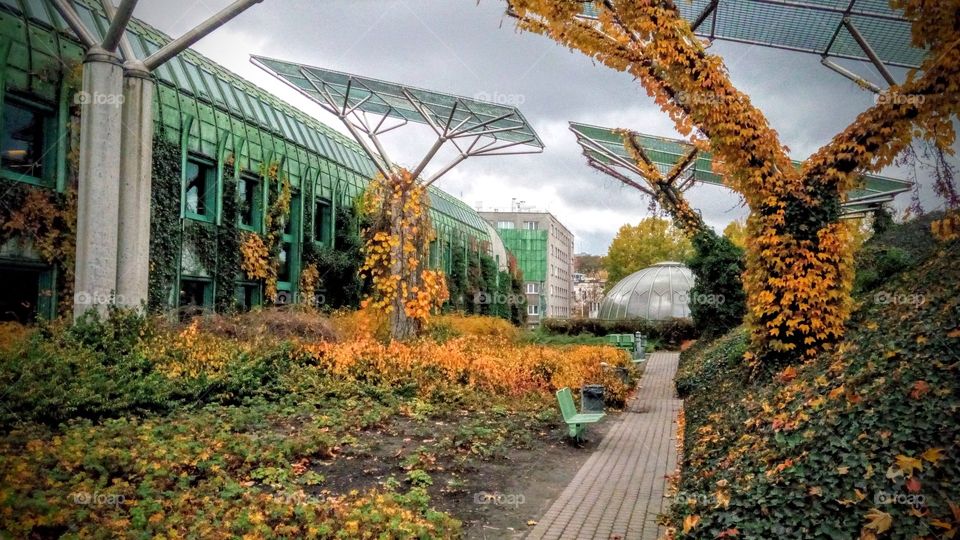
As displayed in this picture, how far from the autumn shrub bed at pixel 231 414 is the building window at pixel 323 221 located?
12.9 metres

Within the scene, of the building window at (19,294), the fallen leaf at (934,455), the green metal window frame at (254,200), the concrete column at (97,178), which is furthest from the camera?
the green metal window frame at (254,200)

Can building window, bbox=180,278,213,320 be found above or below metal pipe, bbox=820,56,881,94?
below

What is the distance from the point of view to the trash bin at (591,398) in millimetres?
12594

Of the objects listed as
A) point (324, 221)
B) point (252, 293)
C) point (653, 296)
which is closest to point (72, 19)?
point (252, 293)

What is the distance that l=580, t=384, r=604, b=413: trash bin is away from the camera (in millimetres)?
12594

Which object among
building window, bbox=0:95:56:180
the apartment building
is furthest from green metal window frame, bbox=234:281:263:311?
the apartment building

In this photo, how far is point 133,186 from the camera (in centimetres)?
1138

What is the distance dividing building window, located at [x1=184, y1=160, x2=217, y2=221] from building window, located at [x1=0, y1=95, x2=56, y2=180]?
5.75m

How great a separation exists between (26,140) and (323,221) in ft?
50.8

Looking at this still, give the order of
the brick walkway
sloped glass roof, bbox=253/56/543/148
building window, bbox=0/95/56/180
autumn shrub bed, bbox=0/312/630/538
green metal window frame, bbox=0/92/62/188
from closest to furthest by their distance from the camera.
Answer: autumn shrub bed, bbox=0/312/630/538
the brick walkway
building window, bbox=0/95/56/180
green metal window frame, bbox=0/92/62/188
sloped glass roof, bbox=253/56/543/148

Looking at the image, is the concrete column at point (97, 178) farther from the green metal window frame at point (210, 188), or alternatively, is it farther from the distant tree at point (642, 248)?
the distant tree at point (642, 248)

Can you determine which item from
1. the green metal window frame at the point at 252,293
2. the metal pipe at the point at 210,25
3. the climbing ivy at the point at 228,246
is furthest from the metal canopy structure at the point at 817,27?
the green metal window frame at the point at 252,293

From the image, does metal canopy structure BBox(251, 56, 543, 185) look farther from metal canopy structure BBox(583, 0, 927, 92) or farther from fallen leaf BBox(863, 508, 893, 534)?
fallen leaf BBox(863, 508, 893, 534)

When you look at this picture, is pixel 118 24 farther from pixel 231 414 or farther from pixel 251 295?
pixel 251 295
